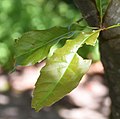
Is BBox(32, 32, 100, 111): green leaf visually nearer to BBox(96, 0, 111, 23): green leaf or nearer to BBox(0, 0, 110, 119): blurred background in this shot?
BBox(96, 0, 111, 23): green leaf

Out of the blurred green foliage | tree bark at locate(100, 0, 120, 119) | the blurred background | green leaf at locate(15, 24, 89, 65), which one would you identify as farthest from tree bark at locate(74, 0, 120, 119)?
the blurred green foliage

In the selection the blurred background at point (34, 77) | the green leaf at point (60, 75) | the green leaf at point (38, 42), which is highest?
the green leaf at point (38, 42)

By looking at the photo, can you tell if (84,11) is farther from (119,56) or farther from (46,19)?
(46,19)

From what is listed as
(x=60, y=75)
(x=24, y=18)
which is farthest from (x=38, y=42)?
(x=24, y=18)

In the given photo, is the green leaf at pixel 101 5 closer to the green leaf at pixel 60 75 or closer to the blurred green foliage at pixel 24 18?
the green leaf at pixel 60 75

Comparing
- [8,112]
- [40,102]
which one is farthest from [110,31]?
[8,112]

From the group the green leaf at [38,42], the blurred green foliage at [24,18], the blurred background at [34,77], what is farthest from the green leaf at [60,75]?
the blurred green foliage at [24,18]

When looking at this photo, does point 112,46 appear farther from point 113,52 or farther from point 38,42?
point 38,42
